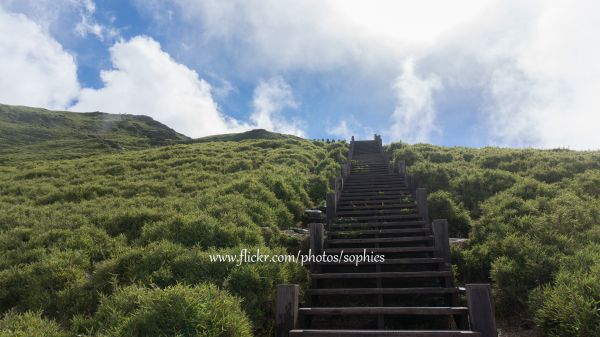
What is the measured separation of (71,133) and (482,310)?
8609 cm

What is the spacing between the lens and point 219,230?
902 cm

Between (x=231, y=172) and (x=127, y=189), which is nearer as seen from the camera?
(x=127, y=189)

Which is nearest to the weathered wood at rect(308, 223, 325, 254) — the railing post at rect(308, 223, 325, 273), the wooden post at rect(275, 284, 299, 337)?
the railing post at rect(308, 223, 325, 273)

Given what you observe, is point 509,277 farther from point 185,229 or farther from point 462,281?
point 185,229

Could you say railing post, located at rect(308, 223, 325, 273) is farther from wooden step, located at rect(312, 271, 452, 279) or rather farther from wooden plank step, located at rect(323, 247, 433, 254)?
wooden step, located at rect(312, 271, 452, 279)

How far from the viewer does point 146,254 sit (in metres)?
7.65

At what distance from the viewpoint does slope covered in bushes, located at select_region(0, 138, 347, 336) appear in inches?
210

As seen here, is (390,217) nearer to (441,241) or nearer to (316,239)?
(441,241)

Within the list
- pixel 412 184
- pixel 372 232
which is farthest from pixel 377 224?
pixel 412 184

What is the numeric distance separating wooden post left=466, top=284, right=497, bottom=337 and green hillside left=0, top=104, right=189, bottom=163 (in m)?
43.9

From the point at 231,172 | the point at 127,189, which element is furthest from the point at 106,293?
the point at 231,172

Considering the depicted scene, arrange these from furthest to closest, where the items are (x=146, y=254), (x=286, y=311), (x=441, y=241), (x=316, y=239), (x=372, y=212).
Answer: (x=372, y=212), (x=316, y=239), (x=441, y=241), (x=146, y=254), (x=286, y=311)

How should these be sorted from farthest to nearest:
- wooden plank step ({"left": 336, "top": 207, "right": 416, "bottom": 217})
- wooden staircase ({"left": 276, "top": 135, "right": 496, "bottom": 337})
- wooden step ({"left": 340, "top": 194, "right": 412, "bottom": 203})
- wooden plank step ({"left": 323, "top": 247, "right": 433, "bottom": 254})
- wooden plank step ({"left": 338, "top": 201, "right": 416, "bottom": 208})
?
wooden step ({"left": 340, "top": 194, "right": 412, "bottom": 203})
wooden plank step ({"left": 338, "top": 201, "right": 416, "bottom": 208})
wooden plank step ({"left": 336, "top": 207, "right": 416, "bottom": 217})
wooden plank step ({"left": 323, "top": 247, "right": 433, "bottom": 254})
wooden staircase ({"left": 276, "top": 135, "right": 496, "bottom": 337})

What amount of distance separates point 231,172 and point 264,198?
659 centimetres
